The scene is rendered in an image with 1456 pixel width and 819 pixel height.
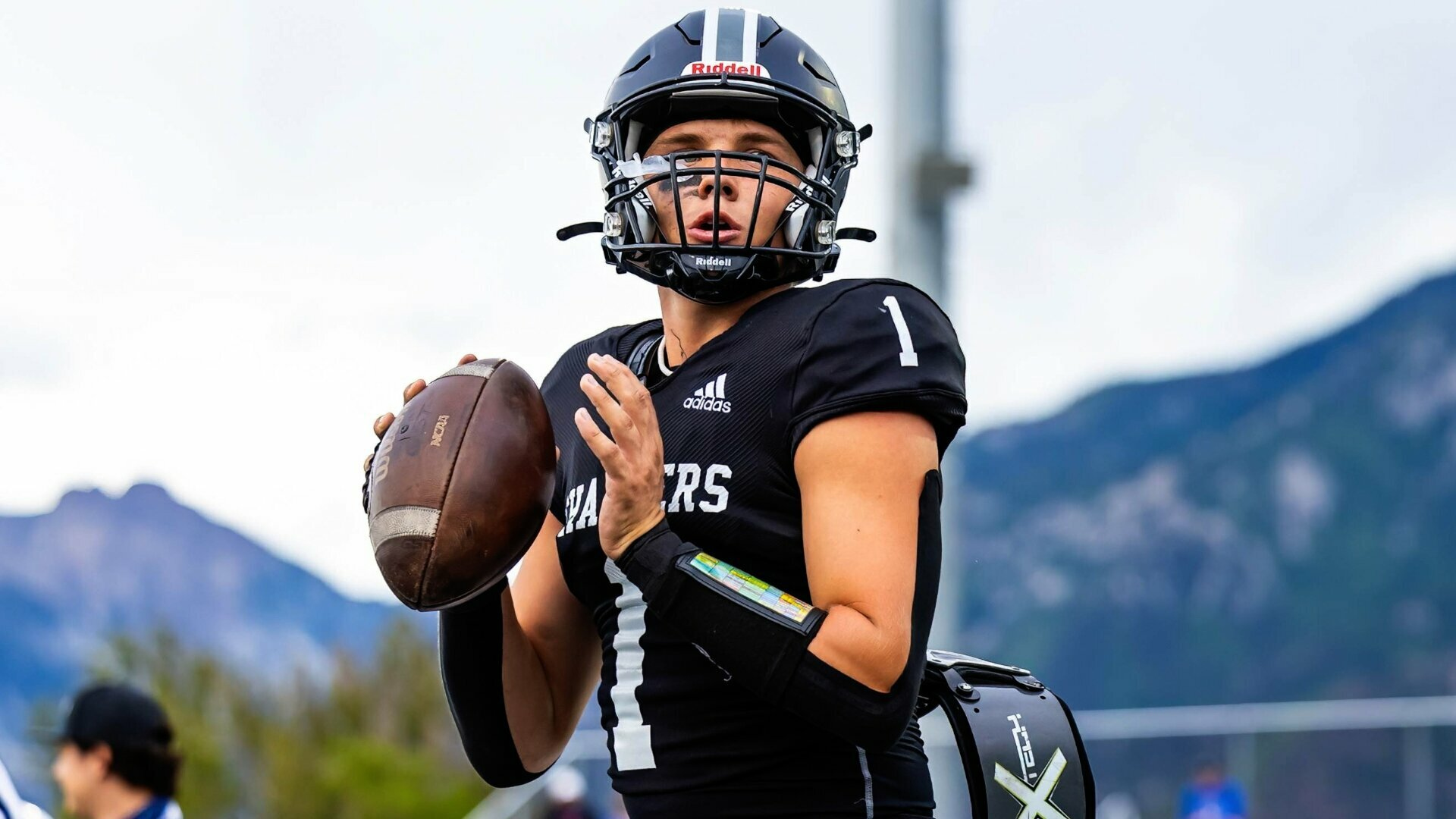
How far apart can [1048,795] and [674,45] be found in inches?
52.1

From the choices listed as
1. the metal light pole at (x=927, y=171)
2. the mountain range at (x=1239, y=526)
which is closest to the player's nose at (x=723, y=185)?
the metal light pole at (x=927, y=171)

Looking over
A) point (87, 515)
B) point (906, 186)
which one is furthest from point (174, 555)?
point (906, 186)

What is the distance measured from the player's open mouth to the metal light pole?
7.11 ft

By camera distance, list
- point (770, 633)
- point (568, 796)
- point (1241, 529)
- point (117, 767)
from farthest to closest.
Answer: point (1241, 529) < point (568, 796) < point (117, 767) < point (770, 633)

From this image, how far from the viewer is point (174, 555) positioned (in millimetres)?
14602

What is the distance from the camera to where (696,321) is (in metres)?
2.70

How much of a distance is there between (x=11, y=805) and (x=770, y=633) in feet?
9.70

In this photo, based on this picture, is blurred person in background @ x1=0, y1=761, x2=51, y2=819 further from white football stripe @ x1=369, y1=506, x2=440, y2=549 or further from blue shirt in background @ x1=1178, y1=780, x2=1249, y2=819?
blue shirt in background @ x1=1178, y1=780, x2=1249, y2=819

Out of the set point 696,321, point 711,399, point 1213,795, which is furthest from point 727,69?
point 1213,795

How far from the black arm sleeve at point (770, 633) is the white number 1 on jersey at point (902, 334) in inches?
9.4

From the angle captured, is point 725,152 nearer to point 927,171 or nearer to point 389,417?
point 389,417

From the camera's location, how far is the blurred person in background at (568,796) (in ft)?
31.8

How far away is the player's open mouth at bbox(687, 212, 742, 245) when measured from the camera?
2.57m

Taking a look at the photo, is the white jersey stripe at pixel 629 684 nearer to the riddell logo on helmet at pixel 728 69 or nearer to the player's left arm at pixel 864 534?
the player's left arm at pixel 864 534
